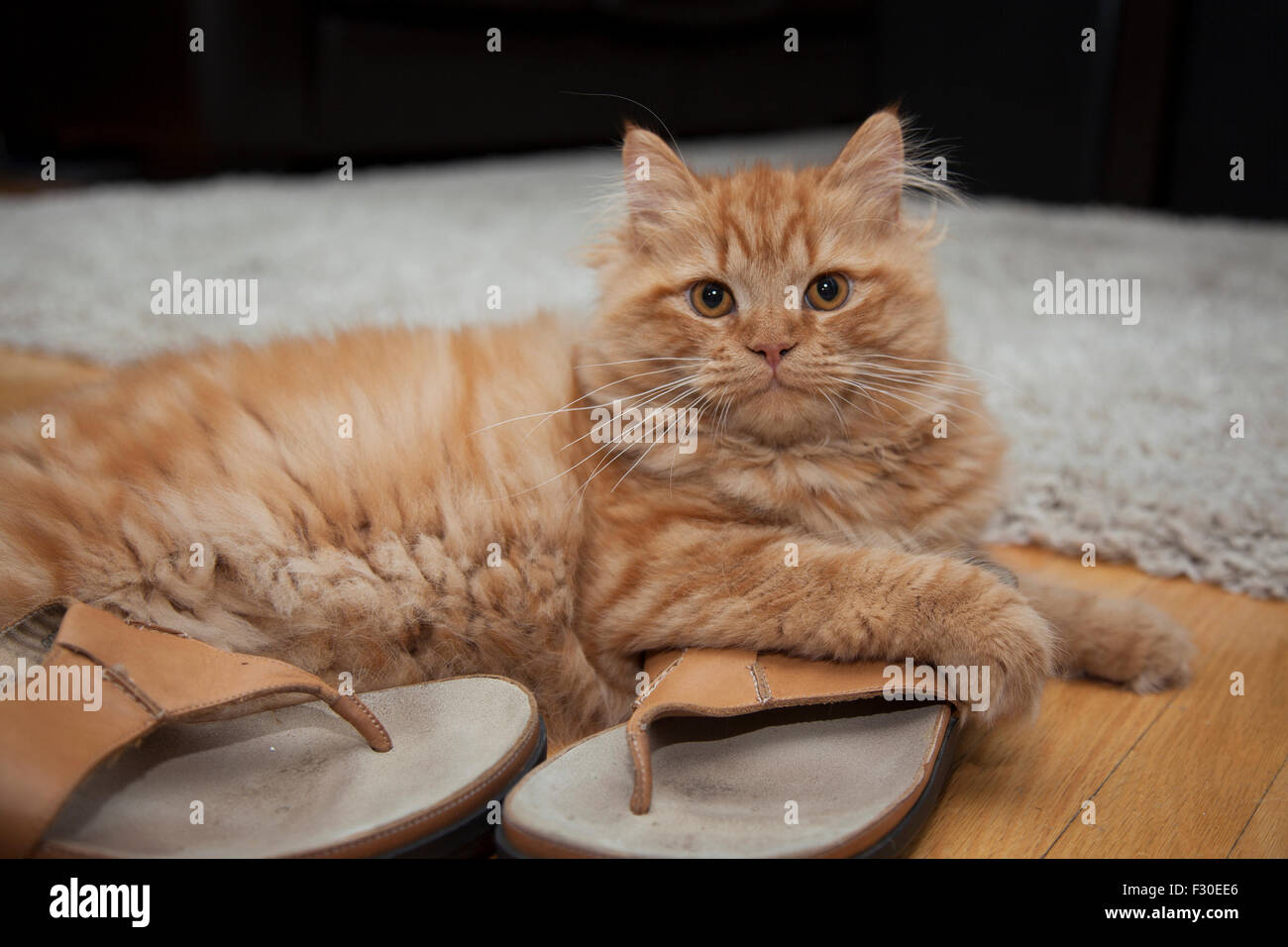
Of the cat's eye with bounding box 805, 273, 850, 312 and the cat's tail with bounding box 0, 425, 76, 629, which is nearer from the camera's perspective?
the cat's tail with bounding box 0, 425, 76, 629

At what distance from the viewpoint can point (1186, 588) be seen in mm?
1544

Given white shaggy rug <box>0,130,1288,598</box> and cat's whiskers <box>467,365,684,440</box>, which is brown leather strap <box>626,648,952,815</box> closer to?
cat's whiskers <box>467,365,684,440</box>

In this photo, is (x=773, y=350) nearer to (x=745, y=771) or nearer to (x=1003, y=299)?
(x=745, y=771)

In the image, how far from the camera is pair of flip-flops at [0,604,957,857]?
903mm

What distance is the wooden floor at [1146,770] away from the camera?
3.38 ft

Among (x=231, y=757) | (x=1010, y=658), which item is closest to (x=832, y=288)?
(x=1010, y=658)

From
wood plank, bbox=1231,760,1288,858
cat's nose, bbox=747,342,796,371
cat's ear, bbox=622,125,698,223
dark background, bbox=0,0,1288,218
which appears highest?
dark background, bbox=0,0,1288,218

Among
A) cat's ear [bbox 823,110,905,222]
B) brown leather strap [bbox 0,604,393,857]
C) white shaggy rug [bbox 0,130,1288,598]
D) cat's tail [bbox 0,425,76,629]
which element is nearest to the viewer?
brown leather strap [bbox 0,604,393,857]

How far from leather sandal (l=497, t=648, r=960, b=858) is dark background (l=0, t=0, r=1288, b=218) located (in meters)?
2.88

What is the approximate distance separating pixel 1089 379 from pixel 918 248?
1051mm

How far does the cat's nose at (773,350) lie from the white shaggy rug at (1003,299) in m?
0.45

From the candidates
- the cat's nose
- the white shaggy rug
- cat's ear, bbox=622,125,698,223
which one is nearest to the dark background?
the white shaggy rug
